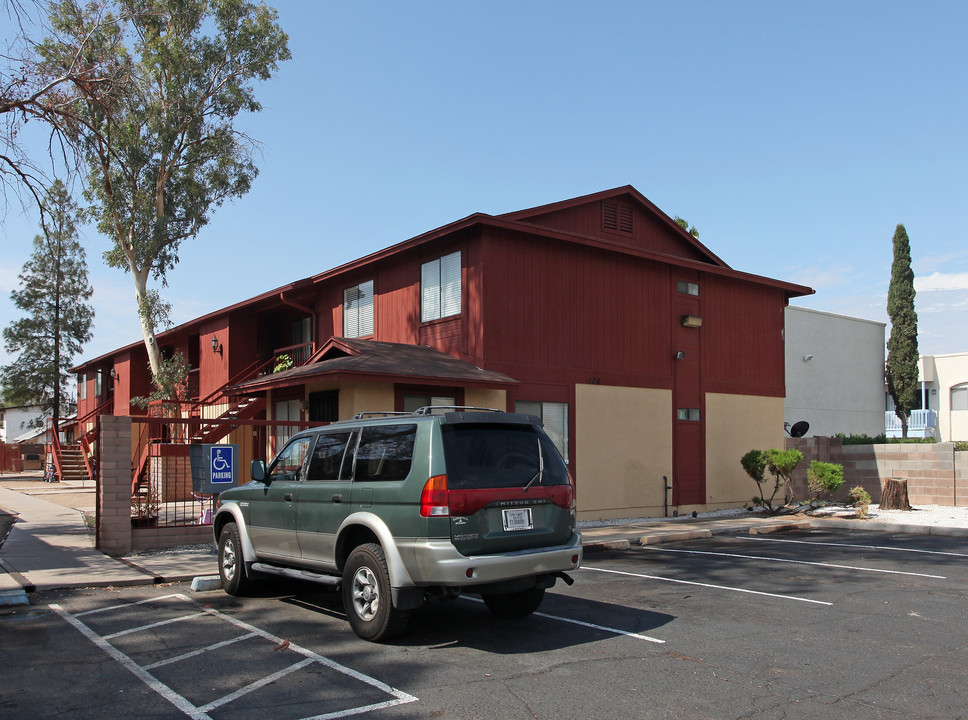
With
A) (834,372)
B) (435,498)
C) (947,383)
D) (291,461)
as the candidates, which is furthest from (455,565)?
(947,383)

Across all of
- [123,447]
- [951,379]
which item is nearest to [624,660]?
[123,447]

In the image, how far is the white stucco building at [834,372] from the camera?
3198 cm

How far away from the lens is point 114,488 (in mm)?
11656

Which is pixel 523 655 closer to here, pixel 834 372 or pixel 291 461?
pixel 291 461

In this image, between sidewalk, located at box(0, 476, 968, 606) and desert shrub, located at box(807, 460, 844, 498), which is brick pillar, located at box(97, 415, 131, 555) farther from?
desert shrub, located at box(807, 460, 844, 498)

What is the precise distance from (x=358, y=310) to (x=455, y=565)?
15.5 metres

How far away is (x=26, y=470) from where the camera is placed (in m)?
46.6

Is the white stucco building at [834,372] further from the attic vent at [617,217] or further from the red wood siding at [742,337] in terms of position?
the attic vent at [617,217]

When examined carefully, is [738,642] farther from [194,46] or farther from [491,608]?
[194,46]

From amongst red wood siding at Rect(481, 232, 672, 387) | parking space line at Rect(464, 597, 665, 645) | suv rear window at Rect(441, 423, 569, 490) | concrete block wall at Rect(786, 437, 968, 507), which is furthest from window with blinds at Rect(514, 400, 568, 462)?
suv rear window at Rect(441, 423, 569, 490)

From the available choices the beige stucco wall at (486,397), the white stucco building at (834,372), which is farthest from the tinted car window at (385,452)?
the white stucco building at (834,372)

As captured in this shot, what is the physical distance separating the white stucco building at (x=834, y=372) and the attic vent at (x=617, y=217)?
13.5 meters

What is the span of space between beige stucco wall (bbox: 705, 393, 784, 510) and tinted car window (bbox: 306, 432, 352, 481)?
50.3 ft

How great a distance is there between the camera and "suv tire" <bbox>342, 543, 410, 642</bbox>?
6660 mm
